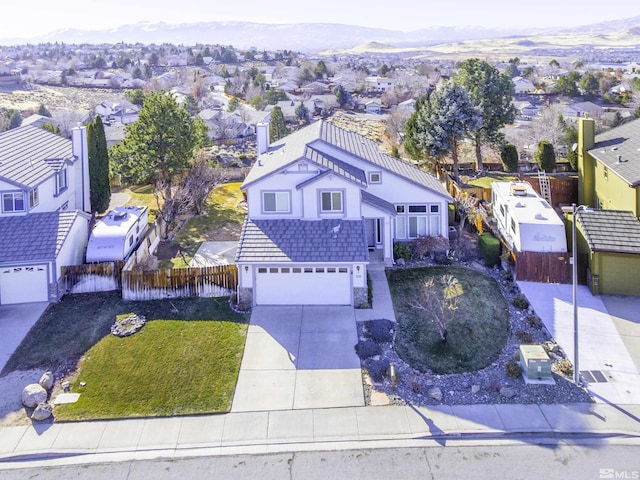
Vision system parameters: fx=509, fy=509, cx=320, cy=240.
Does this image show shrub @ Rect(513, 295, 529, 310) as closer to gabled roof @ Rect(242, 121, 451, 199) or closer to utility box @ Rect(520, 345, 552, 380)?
utility box @ Rect(520, 345, 552, 380)

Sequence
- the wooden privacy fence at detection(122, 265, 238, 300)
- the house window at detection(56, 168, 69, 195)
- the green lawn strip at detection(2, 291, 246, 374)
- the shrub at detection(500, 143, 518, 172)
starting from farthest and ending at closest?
the shrub at detection(500, 143, 518, 172) → the house window at detection(56, 168, 69, 195) → the wooden privacy fence at detection(122, 265, 238, 300) → the green lawn strip at detection(2, 291, 246, 374)

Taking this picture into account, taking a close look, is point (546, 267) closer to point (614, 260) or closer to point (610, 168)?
point (614, 260)

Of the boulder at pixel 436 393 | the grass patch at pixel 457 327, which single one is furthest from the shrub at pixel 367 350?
the boulder at pixel 436 393

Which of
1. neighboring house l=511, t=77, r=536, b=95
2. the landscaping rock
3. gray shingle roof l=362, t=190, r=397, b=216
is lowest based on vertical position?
the landscaping rock

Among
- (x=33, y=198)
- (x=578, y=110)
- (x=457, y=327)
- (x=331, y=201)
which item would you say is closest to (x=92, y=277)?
(x=33, y=198)

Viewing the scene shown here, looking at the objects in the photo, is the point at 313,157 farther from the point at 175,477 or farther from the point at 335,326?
the point at 175,477

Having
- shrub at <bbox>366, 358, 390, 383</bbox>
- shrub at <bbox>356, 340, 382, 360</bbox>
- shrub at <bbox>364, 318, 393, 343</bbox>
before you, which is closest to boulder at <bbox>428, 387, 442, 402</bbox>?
shrub at <bbox>366, 358, 390, 383</bbox>
